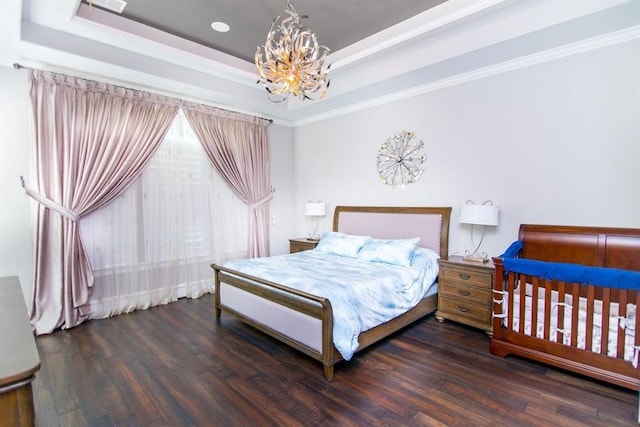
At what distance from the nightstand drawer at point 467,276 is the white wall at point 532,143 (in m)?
0.52

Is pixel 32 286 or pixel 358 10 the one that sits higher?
pixel 358 10

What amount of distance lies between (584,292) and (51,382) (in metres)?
4.49

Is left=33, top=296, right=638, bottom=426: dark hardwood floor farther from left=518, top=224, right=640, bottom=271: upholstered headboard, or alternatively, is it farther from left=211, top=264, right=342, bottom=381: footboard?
left=518, top=224, right=640, bottom=271: upholstered headboard

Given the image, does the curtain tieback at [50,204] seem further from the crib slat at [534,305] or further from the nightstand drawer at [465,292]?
the crib slat at [534,305]

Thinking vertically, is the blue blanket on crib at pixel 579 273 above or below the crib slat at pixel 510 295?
above

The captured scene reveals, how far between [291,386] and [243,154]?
12.0 ft

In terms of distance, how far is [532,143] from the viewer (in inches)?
134

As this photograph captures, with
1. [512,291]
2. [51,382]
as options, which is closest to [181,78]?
[51,382]

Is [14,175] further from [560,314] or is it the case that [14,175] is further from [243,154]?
[560,314]

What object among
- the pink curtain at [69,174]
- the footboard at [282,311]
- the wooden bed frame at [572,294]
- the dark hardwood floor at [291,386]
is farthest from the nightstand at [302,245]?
the wooden bed frame at [572,294]

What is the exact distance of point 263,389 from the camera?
2359mm

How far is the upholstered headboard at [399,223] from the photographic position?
3.99 metres

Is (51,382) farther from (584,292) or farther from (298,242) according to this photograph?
A: (584,292)

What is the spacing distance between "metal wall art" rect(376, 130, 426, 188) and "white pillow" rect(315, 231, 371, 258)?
3.22 ft
